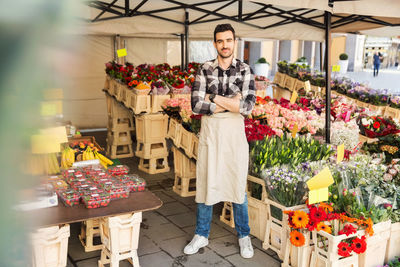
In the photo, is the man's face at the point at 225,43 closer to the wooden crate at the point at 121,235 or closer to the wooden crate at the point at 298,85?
the wooden crate at the point at 121,235

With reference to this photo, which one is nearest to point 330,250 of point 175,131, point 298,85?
point 175,131

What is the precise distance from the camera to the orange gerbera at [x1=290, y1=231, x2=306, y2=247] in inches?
116

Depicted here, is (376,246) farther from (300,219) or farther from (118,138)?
(118,138)

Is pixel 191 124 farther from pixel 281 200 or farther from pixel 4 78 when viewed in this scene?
pixel 4 78

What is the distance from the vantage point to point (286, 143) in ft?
13.6

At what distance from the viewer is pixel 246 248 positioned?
3.45 metres

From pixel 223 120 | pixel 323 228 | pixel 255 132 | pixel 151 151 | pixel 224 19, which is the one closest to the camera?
pixel 323 228

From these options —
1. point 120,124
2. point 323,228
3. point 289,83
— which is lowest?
point 323,228

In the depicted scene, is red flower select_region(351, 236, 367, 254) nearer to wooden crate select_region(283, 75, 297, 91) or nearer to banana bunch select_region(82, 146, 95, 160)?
banana bunch select_region(82, 146, 95, 160)

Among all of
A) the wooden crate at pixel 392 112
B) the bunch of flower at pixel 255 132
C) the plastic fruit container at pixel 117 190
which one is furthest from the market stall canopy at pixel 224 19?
the plastic fruit container at pixel 117 190

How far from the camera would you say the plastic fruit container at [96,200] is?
9.20 ft

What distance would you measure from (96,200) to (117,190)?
238 millimetres

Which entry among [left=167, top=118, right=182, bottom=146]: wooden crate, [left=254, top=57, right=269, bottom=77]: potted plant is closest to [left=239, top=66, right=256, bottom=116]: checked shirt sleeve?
[left=167, top=118, right=182, bottom=146]: wooden crate

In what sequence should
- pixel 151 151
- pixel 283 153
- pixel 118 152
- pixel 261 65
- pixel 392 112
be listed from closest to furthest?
pixel 283 153 < pixel 151 151 < pixel 118 152 < pixel 392 112 < pixel 261 65
